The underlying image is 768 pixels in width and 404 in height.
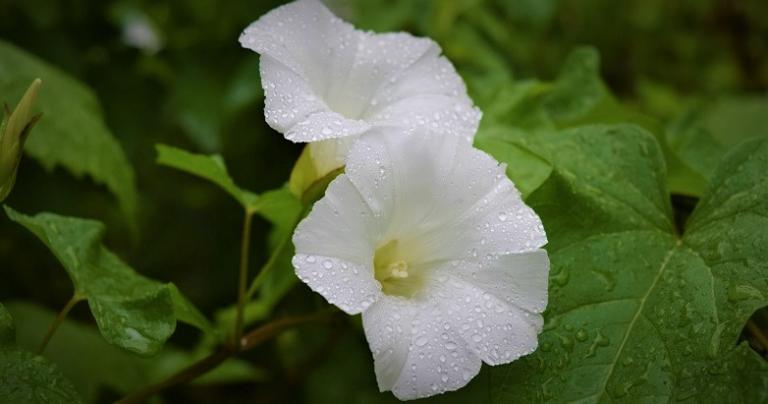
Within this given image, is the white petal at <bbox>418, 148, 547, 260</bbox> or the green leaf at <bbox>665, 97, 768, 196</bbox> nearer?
the white petal at <bbox>418, 148, 547, 260</bbox>

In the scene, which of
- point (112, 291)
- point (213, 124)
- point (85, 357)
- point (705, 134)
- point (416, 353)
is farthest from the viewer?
point (213, 124)

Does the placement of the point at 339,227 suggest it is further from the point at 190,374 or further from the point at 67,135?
the point at 67,135

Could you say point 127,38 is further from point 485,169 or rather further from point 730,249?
point 730,249

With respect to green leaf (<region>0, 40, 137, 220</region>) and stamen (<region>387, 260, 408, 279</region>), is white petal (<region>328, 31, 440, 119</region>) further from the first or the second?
green leaf (<region>0, 40, 137, 220</region>)

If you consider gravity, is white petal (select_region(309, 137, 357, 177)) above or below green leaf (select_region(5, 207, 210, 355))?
above

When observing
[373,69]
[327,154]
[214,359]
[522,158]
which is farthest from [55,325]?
[522,158]

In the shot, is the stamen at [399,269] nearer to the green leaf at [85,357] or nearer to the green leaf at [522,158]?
the green leaf at [522,158]

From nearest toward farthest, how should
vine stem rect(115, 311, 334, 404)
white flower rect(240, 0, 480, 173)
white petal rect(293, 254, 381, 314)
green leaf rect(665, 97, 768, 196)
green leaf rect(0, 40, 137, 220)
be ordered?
white petal rect(293, 254, 381, 314)
white flower rect(240, 0, 480, 173)
vine stem rect(115, 311, 334, 404)
green leaf rect(665, 97, 768, 196)
green leaf rect(0, 40, 137, 220)

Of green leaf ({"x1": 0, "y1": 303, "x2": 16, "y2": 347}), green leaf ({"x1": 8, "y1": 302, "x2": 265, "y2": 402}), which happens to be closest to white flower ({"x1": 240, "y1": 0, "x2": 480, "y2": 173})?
green leaf ({"x1": 0, "y1": 303, "x2": 16, "y2": 347})
